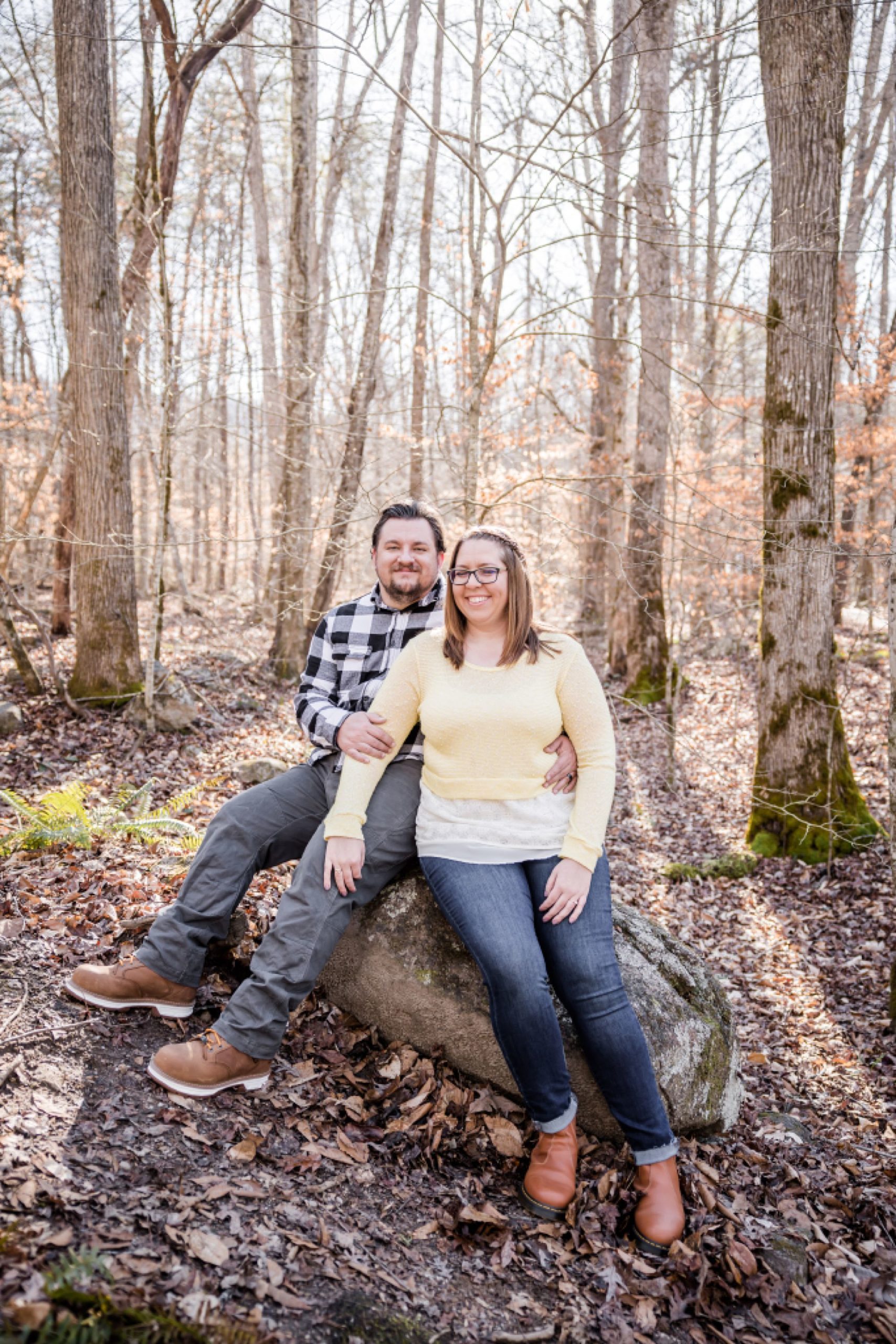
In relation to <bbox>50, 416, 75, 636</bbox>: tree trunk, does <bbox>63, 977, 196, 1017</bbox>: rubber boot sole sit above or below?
below

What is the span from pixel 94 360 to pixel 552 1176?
7434mm

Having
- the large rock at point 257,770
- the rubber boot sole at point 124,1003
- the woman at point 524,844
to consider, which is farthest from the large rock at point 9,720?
the woman at point 524,844

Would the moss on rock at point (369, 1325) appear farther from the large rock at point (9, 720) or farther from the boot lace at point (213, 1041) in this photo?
the large rock at point (9, 720)

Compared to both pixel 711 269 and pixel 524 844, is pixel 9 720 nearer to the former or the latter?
pixel 524 844

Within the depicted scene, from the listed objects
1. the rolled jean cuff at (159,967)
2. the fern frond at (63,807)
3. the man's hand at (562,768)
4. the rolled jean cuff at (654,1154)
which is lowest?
the rolled jean cuff at (654,1154)

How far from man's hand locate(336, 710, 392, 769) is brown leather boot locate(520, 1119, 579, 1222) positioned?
4.12ft

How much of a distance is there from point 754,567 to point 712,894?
7.98ft

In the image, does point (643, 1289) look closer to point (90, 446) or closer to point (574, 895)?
point (574, 895)

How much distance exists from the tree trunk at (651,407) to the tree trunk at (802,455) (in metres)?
3.37

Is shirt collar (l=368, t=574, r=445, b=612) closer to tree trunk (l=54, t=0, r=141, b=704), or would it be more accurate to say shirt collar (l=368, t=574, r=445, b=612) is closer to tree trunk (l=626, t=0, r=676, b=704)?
tree trunk (l=54, t=0, r=141, b=704)

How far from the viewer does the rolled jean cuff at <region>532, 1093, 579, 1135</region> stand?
108 inches

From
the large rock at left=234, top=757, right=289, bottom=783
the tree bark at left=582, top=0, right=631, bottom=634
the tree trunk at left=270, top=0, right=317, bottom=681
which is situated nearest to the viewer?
the large rock at left=234, top=757, right=289, bottom=783

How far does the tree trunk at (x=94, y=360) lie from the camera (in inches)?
284

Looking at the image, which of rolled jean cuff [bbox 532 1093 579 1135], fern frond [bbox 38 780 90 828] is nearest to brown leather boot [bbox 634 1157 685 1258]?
rolled jean cuff [bbox 532 1093 579 1135]
